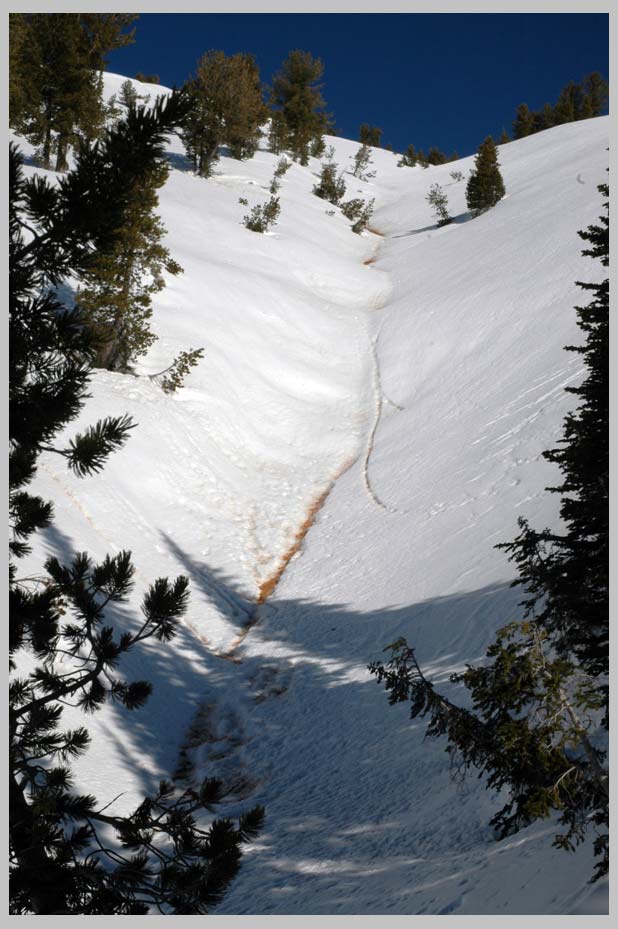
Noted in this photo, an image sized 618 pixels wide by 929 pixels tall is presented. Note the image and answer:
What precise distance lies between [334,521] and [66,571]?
1045 cm

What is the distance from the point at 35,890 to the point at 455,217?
3779cm

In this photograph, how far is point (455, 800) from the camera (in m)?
6.91

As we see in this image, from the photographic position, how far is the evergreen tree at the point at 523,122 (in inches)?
2601

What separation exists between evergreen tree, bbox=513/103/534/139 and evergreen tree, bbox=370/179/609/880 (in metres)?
68.5

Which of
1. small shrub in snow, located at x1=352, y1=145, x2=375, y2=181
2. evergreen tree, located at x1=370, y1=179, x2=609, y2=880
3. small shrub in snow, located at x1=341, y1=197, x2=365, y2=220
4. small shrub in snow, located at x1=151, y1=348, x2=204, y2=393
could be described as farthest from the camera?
small shrub in snow, located at x1=352, y1=145, x2=375, y2=181

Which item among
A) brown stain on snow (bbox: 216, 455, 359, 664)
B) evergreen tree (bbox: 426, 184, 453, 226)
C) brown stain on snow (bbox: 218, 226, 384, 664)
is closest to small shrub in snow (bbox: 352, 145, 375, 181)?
evergreen tree (bbox: 426, 184, 453, 226)

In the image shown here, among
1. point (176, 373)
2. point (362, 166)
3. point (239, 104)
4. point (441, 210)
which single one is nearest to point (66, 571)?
point (176, 373)

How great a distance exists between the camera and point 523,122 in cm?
6650

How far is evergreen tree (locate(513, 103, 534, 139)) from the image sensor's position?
66062 millimetres

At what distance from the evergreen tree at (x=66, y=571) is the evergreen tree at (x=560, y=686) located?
66.0 inches

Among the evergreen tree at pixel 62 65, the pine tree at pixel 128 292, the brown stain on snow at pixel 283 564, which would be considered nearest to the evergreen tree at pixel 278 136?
the evergreen tree at pixel 62 65

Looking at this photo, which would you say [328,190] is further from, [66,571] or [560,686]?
[560,686]

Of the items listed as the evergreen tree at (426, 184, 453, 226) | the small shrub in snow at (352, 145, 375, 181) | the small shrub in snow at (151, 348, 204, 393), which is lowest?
the small shrub in snow at (151, 348, 204, 393)

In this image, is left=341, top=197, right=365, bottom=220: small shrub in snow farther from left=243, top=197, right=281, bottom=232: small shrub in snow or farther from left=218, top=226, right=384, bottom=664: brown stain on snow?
left=218, top=226, right=384, bottom=664: brown stain on snow
